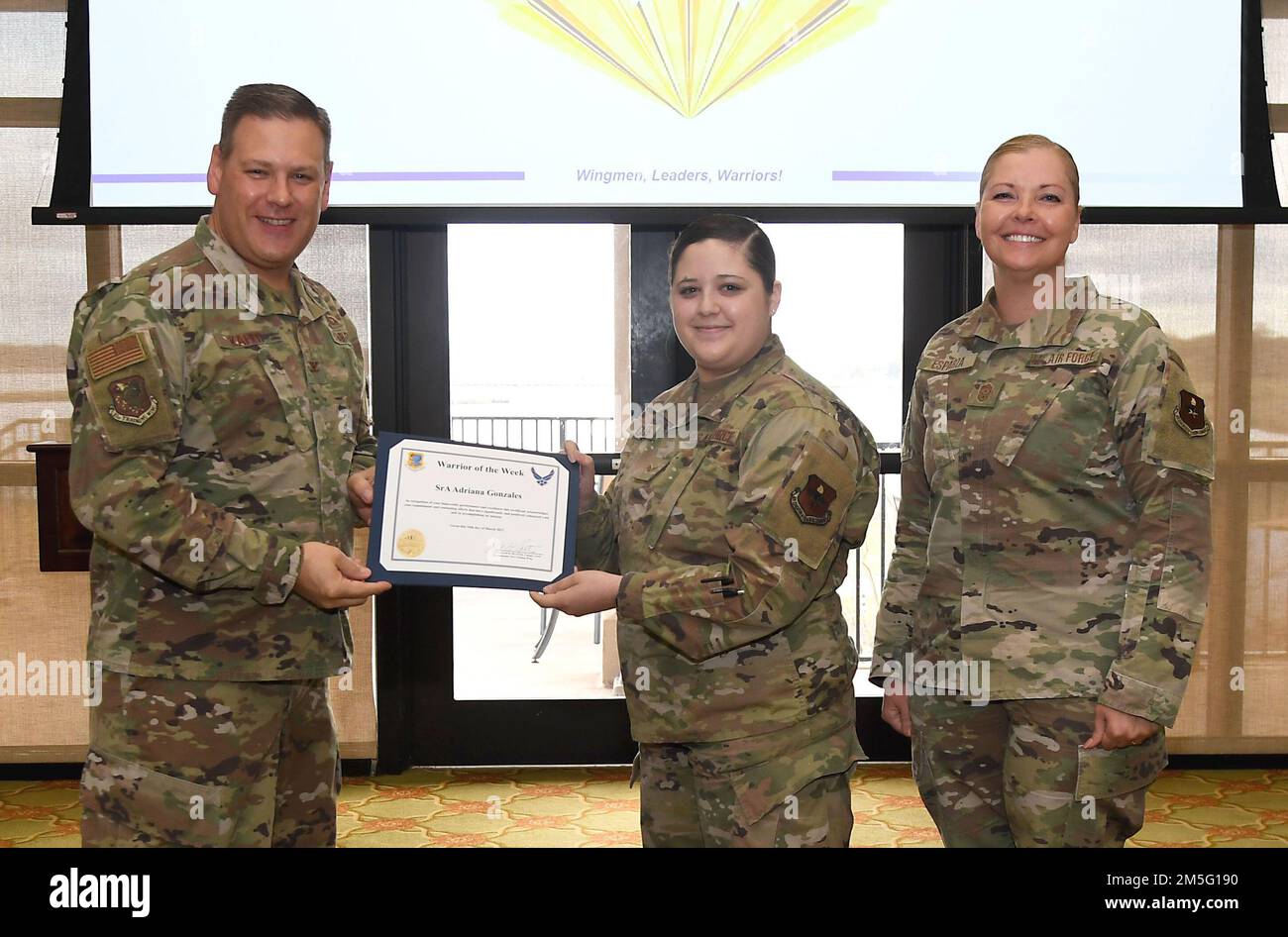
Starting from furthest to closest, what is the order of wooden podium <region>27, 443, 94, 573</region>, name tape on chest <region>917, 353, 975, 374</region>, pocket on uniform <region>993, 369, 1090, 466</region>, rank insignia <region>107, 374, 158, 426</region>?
wooden podium <region>27, 443, 94, 573</region> < name tape on chest <region>917, 353, 975, 374</region> < pocket on uniform <region>993, 369, 1090, 466</region> < rank insignia <region>107, 374, 158, 426</region>

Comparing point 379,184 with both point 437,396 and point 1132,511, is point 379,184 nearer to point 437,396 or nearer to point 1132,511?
point 437,396

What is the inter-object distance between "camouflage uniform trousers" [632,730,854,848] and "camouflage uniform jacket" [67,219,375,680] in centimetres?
57

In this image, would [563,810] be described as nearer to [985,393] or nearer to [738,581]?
[738,581]

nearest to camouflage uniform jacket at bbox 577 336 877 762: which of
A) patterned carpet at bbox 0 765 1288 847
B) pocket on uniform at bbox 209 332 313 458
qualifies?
pocket on uniform at bbox 209 332 313 458

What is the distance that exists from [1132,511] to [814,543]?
53 cm

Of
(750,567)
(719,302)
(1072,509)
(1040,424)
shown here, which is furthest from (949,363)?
(750,567)

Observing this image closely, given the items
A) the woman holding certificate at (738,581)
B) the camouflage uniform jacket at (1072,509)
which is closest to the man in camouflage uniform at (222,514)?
the woman holding certificate at (738,581)

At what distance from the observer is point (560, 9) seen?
281 cm

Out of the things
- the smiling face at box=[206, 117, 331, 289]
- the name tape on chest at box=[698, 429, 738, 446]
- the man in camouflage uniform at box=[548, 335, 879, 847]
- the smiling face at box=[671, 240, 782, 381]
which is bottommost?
the man in camouflage uniform at box=[548, 335, 879, 847]

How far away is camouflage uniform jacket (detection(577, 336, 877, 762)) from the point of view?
1.54 metres

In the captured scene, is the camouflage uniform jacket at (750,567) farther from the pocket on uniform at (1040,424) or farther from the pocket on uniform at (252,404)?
the pocket on uniform at (252,404)

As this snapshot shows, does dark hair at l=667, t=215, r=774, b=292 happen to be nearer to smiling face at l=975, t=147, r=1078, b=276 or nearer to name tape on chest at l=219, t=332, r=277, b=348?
smiling face at l=975, t=147, r=1078, b=276

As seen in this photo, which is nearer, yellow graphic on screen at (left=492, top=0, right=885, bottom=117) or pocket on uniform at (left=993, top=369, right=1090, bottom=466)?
pocket on uniform at (left=993, top=369, right=1090, bottom=466)

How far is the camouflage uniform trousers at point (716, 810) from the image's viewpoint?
Answer: 60.3 inches
